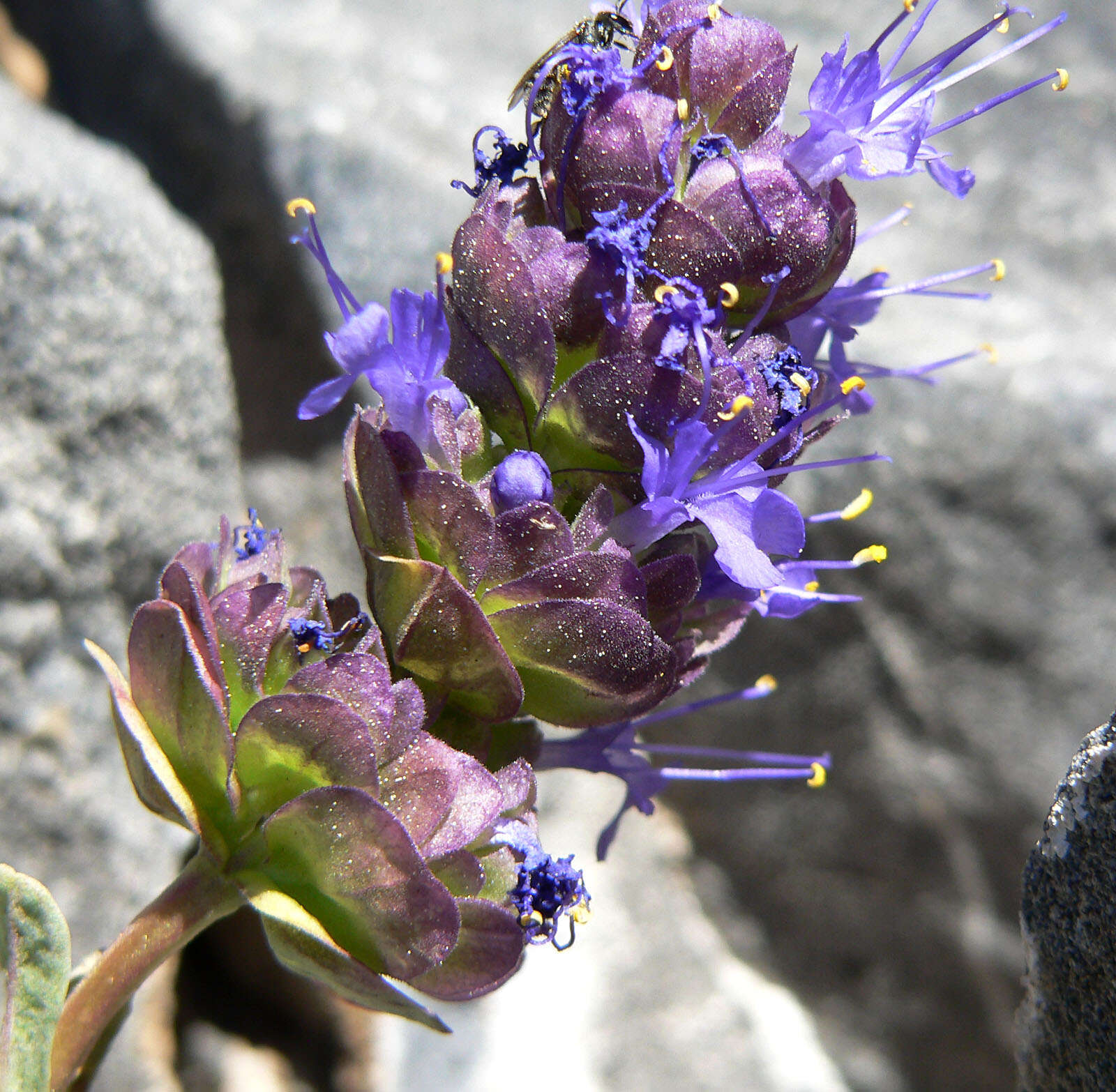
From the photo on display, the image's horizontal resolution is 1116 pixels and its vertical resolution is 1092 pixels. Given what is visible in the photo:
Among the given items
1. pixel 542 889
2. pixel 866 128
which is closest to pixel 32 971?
pixel 542 889

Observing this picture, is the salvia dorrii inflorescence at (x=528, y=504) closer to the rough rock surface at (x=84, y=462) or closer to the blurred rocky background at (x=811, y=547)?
the rough rock surface at (x=84, y=462)

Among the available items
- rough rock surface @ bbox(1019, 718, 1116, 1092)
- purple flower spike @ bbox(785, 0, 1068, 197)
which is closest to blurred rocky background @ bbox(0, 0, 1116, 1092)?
purple flower spike @ bbox(785, 0, 1068, 197)

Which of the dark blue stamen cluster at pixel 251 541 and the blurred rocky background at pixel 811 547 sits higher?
the dark blue stamen cluster at pixel 251 541

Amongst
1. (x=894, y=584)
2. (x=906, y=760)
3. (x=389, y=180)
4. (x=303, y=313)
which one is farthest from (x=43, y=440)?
(x=906, y=760)

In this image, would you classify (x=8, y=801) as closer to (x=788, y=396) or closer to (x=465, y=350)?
(x=465, y=350)

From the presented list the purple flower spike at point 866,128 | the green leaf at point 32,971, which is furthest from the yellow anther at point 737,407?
the green leaf at point 32,971

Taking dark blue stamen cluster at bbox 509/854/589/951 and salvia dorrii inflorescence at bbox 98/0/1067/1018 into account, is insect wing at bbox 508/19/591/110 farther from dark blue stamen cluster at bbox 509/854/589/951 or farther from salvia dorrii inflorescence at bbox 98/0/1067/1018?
dark blue stamen cluster at bbox 509/854/589/951
